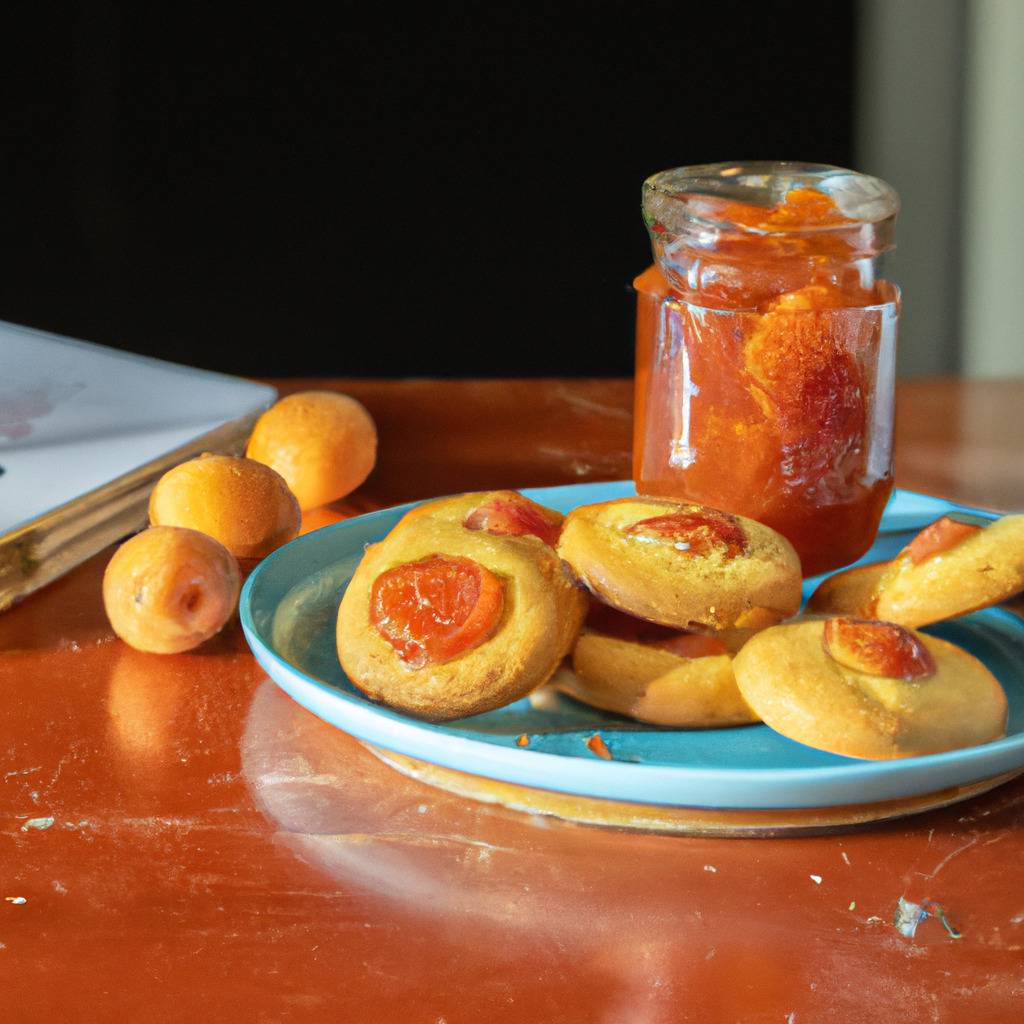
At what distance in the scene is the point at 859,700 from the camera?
58 cm

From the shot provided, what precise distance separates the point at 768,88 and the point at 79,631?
183 cm

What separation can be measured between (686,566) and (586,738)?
0.09 m

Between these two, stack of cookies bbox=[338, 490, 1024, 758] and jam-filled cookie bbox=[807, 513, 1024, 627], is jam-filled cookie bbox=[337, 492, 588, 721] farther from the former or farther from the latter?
jam-filled cookie bbox=[807, 513, 1024, 627]

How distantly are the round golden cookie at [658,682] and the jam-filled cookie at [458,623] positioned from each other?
16 millimetres

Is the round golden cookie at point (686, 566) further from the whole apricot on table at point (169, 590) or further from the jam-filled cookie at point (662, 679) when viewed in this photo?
the whole apricot on table at point (169, 590)

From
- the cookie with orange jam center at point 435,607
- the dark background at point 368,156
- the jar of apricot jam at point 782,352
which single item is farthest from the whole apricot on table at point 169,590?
the dark background at point 368,156

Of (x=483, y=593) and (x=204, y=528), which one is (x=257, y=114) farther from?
(x=483, y=593)

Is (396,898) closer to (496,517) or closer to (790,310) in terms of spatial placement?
(496,517)

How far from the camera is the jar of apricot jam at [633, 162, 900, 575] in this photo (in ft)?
2.54

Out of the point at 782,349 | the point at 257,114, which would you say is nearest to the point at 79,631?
the point at 782,349

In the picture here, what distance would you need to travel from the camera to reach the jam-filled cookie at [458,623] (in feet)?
2.01

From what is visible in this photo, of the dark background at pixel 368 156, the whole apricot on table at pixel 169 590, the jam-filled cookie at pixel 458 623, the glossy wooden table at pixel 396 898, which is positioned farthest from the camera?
the dark background at pixel 368 156

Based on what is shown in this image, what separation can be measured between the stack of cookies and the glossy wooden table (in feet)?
0.16

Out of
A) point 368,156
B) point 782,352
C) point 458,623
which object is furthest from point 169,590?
point 368,156
